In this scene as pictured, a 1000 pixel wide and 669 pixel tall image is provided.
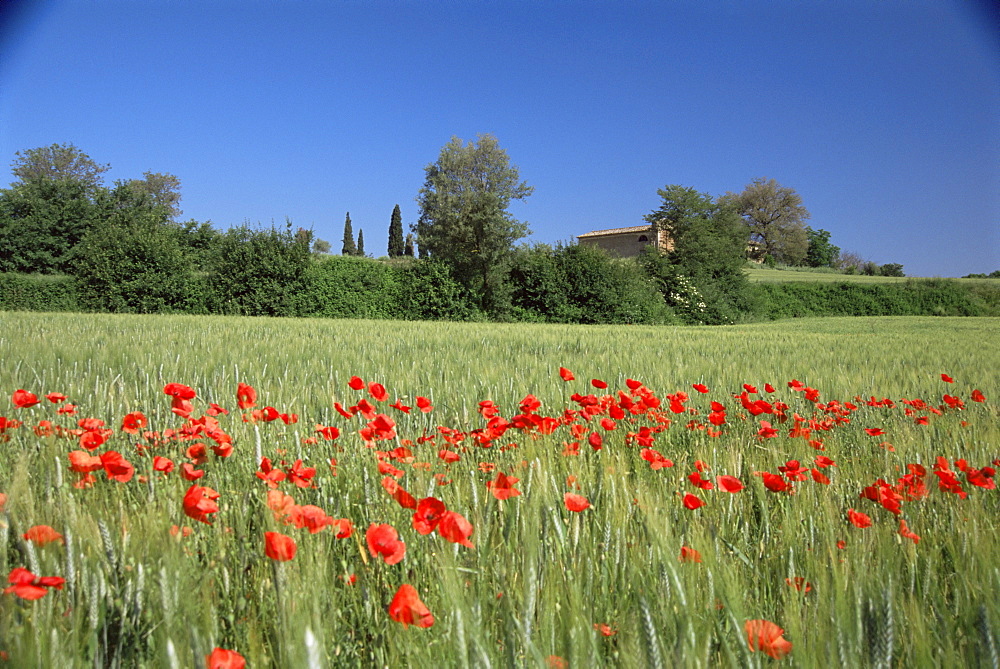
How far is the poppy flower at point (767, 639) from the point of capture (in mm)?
676

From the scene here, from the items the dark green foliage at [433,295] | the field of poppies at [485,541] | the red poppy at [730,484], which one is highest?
the dark green foliage at [433,295]

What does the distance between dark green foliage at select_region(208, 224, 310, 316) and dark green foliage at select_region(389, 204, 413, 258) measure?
55.7 metres

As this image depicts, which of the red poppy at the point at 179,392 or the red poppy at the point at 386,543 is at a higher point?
the red poppy at the point at 179,392

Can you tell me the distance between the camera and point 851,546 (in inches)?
42.3

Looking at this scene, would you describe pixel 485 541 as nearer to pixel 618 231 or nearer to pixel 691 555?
pixel 691 555

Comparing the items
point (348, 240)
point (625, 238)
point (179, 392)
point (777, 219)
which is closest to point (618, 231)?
point (625, 238)

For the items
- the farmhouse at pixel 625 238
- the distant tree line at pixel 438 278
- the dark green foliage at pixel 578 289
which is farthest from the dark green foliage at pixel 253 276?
the farmhouse at pixel 625 238

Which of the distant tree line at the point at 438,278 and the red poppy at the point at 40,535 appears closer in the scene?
the red poppy at the point at 40,535

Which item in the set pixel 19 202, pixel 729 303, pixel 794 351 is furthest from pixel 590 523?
pixel 19 202

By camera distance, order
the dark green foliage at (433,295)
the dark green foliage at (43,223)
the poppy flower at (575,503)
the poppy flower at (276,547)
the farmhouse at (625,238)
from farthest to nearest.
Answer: the farmhouse at (625,238)
the dark green foliage at (43,223)
the dark green foliage at (433,295)
the poppy flower at (575,503)
the poppy flower at (276,547)

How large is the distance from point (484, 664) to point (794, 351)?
278 inches

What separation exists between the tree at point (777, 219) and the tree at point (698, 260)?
47.3m

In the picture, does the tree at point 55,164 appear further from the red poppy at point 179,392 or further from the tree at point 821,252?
the tree at point 821,252

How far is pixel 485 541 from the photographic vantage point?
100 cm
